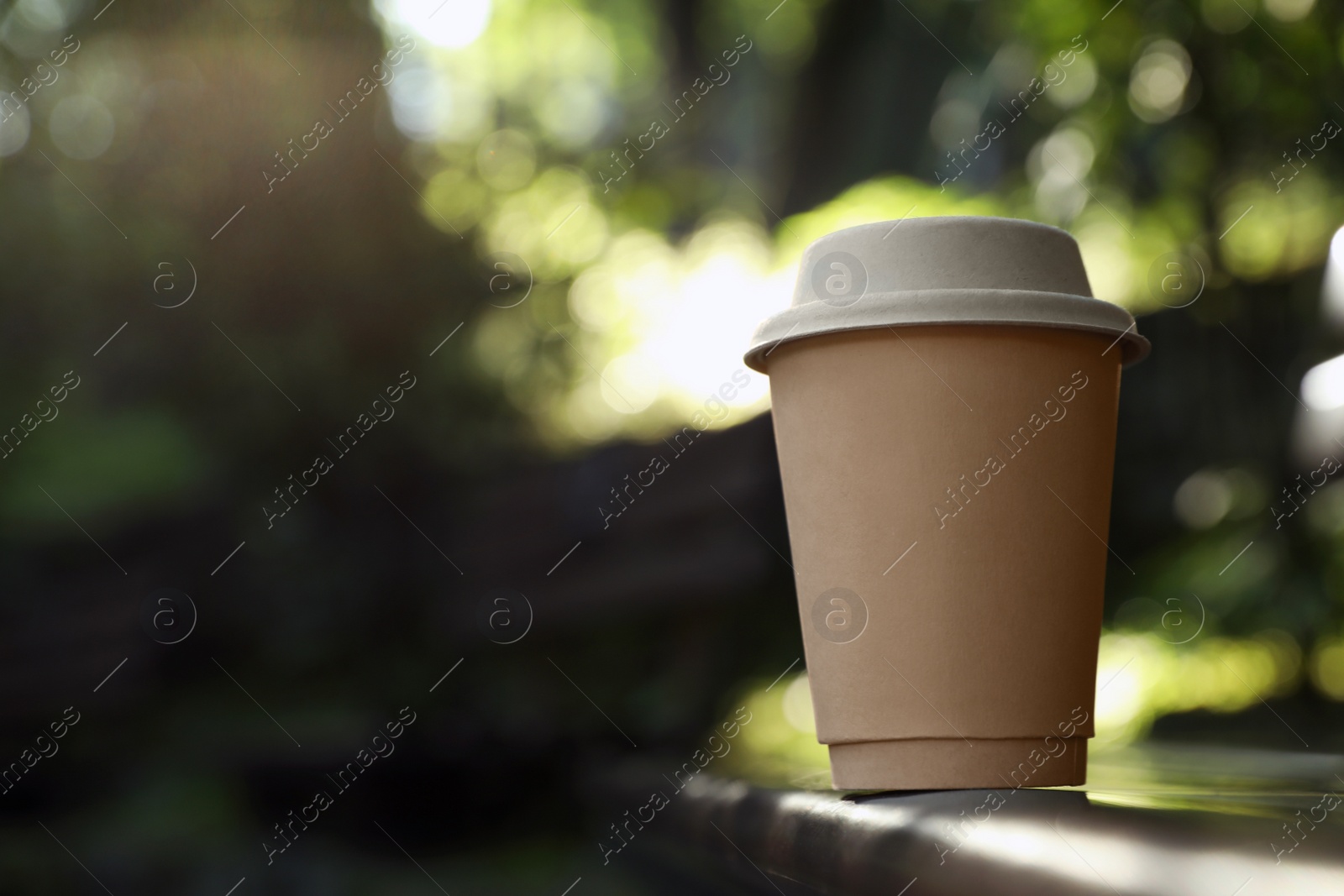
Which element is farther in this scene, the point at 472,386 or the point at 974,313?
the point at 472,386

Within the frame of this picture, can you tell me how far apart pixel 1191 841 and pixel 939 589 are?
302 millimetres

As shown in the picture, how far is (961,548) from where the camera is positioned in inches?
30.4

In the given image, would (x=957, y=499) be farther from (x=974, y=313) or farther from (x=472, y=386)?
(x=472, y=386)

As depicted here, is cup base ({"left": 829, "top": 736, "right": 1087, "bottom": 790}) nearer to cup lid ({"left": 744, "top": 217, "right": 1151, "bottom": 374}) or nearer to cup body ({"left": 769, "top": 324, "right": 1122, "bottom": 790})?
cup body ({"left": 769, "top": 324, "right": 1122, "bottom": 790})

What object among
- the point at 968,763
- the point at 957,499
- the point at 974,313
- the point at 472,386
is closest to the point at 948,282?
the point at 974,313

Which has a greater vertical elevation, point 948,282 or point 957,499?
point 948,282


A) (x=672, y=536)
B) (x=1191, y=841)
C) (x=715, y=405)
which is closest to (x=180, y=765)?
(x=672, y=536)

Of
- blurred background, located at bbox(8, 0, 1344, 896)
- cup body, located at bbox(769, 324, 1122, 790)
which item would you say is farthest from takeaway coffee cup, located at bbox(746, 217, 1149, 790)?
blurred background, located at bbox(8, 0, 1344, 896)

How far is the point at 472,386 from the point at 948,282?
2179mm

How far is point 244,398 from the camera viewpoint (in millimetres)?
2693

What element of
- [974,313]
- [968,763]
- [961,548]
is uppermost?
[974,313]

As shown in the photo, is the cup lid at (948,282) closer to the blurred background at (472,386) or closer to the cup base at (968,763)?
the cup base at (968,763)

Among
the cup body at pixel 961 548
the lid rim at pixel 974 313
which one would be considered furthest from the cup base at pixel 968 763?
the lid rim at pixel 974 313

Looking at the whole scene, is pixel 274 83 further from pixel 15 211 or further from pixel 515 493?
pixel 515 493
